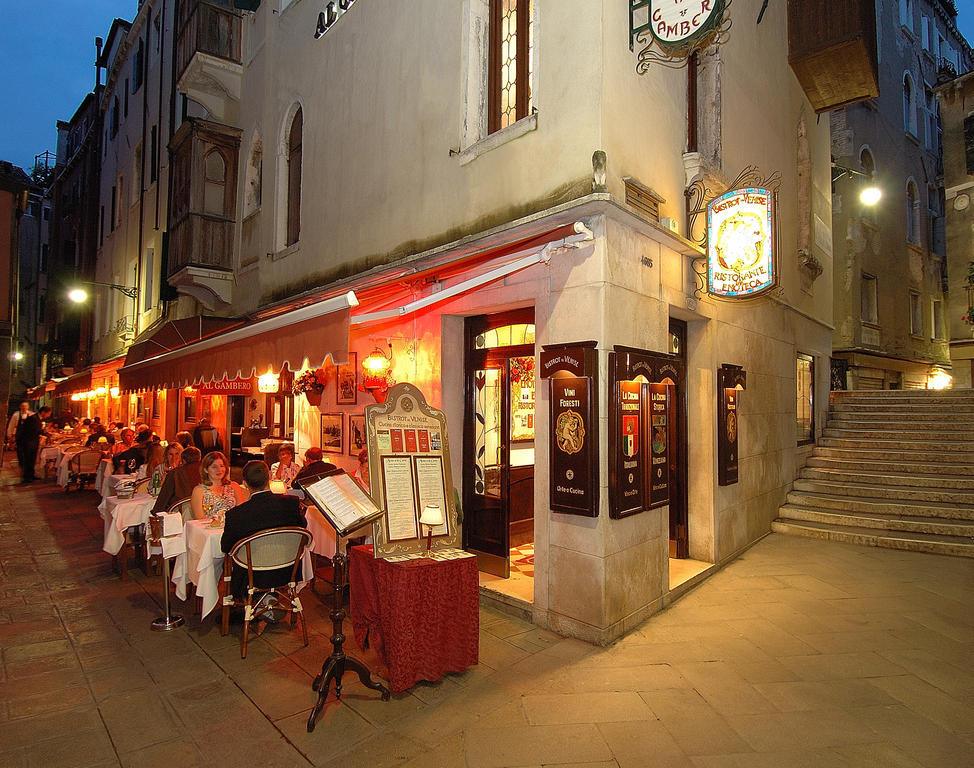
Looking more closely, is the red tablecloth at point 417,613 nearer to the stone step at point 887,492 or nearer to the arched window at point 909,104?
the stone step at point 887,492

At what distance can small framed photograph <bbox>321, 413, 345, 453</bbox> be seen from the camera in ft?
30.2

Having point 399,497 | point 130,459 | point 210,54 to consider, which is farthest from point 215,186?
point 399,497

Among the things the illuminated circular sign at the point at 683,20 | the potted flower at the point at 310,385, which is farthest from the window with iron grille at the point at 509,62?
the potted flower at the point at 310,385

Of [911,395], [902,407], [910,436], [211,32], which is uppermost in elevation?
[211,32]

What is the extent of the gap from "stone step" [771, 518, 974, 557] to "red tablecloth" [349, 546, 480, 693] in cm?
706

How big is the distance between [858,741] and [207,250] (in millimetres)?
13041

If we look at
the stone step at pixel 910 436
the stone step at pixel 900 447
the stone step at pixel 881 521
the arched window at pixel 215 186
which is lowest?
the stone step at pixel 881 521

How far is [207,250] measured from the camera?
40.1ft

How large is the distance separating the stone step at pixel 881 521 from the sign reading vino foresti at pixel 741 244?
5.12m

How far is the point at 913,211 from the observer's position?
21406 mm

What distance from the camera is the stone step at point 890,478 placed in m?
9.49

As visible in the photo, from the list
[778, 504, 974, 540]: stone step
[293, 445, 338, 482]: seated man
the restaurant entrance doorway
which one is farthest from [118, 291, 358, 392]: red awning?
[778, 504, 974, 540]: stone step

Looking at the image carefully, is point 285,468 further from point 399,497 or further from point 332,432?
point 399,497

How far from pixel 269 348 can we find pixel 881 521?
30.4 ft
